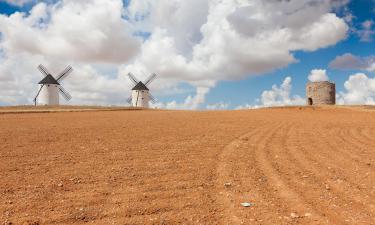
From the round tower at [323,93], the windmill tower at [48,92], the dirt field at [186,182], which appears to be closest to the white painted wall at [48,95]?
the windmill tower at [48,92]

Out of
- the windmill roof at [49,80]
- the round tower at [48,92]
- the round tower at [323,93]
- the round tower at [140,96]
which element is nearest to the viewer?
the round tower at [323,93]

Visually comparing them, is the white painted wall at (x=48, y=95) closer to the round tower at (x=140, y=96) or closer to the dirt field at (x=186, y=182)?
the round tower at (x=140, y=96)

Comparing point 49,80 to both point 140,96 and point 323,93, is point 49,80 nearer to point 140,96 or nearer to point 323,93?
point 140,96

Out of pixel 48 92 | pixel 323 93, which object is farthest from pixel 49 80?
pixel 323 93

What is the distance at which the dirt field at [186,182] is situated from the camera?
5855 mm

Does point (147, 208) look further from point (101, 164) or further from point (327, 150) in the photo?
point (327, 150)

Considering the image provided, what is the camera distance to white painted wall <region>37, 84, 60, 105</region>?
6366cm

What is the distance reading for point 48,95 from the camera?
2532 inches

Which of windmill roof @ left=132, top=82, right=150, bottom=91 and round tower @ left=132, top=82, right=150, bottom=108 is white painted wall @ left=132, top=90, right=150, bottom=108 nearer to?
round tower @ left=132, top=82, right=150, bottom=108

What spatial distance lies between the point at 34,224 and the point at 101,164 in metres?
3.78

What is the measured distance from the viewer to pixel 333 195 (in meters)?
6.74

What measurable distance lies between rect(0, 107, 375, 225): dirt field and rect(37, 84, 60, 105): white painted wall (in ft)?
177

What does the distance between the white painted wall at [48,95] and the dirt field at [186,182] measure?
53970 millimetres

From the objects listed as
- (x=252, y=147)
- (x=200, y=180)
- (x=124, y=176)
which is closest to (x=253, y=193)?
(x=200, y=180)
